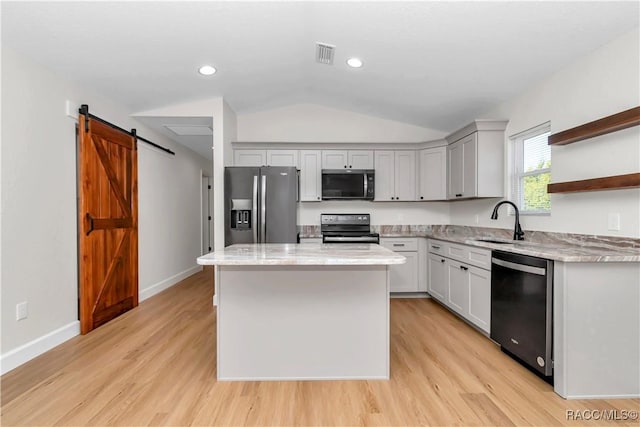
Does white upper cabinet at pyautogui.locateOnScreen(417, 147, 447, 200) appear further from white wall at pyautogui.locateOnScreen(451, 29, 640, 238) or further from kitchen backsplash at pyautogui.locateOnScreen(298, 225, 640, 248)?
white wall at pyautogui.locateOnScreen(451, 29, 640, 238)

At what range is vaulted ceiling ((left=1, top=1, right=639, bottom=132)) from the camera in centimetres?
219

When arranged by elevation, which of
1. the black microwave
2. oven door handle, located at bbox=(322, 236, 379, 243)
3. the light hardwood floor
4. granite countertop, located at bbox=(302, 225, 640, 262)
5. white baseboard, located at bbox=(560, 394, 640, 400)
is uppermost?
the black microwave

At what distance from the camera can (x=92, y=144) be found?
3.15 metres

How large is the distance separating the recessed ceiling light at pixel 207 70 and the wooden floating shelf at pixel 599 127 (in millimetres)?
3101

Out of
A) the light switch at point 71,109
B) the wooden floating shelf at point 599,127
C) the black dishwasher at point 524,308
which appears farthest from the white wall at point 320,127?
the black dishwasher at point 524,308

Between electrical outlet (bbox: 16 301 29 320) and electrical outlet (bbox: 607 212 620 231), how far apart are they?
4.32 m

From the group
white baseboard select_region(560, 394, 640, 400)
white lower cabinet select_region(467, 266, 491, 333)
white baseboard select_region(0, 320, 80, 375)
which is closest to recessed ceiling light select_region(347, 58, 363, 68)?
white lower cabinet select_region(467, 266, 491, 333)

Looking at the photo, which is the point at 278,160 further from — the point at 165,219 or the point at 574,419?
the point at 574,419

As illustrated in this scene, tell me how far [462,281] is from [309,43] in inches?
109

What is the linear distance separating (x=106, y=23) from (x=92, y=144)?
4.20 ft

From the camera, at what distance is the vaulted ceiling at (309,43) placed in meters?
2.19

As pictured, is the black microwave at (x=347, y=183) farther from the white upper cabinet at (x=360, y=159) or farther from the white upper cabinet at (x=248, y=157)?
the white upper cabinet at (x=248, y=157)

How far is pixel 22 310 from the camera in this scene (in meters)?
2.48

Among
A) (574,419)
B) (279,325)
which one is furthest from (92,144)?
(574,419)
